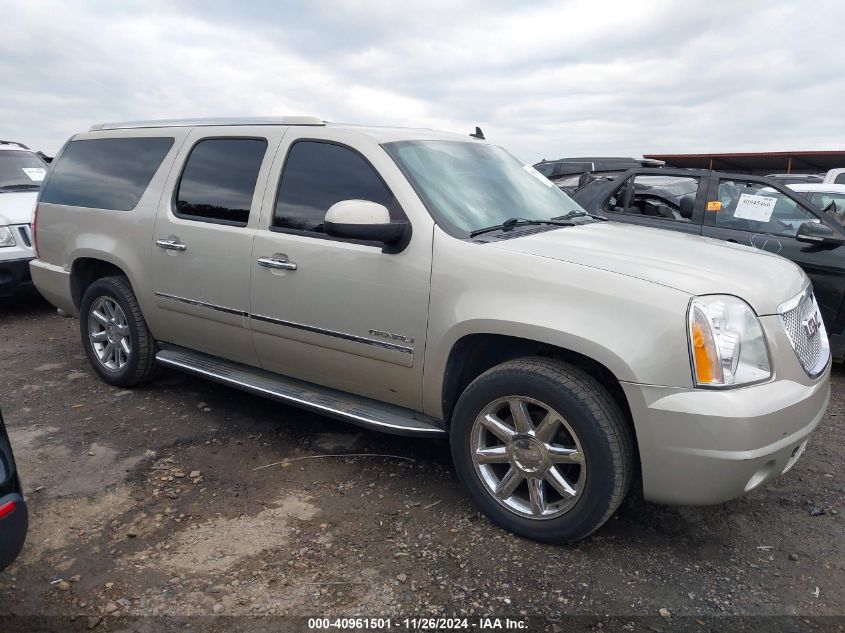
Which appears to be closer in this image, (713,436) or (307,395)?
(713,436)

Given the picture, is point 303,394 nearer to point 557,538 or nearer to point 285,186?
point 285,186

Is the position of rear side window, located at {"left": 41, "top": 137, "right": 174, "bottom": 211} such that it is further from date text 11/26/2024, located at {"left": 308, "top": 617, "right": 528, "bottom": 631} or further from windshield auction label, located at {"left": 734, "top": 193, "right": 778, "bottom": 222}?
windshield auction label, located at {"left": 734, "top": 193, "right": 778, "bottom": 222}

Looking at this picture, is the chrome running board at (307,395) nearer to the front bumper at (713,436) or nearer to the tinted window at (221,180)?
the tinted window at (221,180)

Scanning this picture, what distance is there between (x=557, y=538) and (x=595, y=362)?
2.51 ft

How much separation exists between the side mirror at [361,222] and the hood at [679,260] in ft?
1.62

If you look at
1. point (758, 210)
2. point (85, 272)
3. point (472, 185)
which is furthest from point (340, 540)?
point (758, 210)

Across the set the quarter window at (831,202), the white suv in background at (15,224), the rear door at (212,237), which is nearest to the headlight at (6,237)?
the white suv in background at (15,224)

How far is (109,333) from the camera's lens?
473cm

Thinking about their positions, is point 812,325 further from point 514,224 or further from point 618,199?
point 618,199

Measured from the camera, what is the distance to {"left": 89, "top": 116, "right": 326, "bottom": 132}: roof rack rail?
377cm

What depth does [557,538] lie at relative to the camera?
280cm

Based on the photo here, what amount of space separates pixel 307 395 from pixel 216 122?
1.88m

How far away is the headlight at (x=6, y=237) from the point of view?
6.89 m

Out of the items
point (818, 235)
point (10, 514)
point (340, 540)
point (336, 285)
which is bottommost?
point (340, 540)
